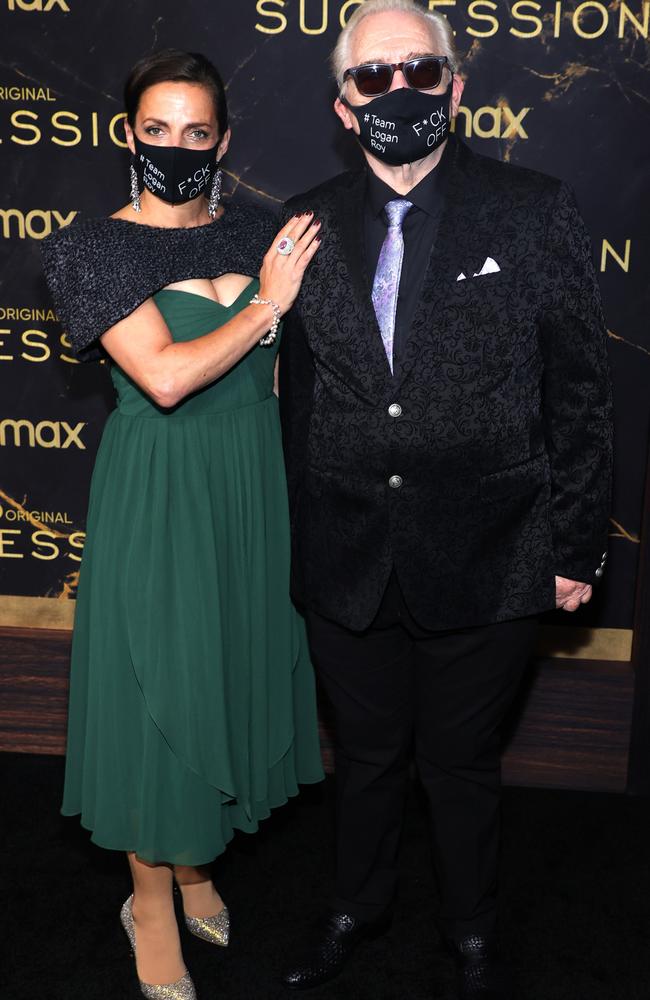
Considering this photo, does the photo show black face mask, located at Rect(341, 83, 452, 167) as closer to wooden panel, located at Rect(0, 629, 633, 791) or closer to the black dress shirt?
the black dress shirt

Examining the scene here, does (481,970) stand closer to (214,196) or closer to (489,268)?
(489,268)

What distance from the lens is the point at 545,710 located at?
303cm

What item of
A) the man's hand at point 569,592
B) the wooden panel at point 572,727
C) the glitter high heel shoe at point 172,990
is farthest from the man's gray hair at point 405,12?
the glitter high heel shoe at point 172,990

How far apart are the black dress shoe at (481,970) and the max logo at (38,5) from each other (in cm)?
224

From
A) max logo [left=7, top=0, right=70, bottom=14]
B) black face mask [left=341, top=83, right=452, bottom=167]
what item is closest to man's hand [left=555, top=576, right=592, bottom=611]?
black face mask [left=341, top=83, right=452, bottom=167]

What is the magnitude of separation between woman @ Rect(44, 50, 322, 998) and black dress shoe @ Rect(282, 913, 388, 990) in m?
0.21

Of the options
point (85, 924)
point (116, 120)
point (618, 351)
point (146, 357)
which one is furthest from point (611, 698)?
point (116, 120)

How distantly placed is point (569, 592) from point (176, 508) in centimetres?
72

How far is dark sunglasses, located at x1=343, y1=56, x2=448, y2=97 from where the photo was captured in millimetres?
1917

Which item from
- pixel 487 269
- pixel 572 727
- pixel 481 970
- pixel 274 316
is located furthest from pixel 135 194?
pixel 572 727

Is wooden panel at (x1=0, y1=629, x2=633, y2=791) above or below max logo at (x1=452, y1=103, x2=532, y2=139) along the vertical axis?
below

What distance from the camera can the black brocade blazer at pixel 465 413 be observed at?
1.92 m

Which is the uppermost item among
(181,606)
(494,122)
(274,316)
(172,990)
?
(494,122)

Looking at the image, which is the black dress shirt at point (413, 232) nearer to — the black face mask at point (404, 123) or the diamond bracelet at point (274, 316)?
the black face mask at point (404, 123)
